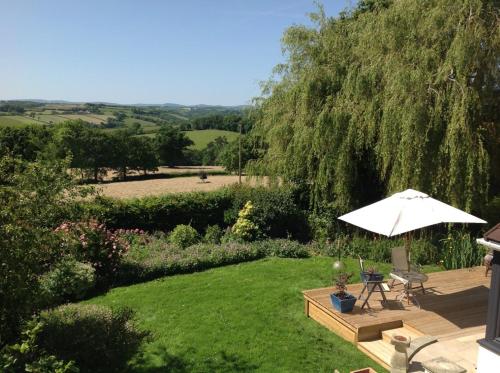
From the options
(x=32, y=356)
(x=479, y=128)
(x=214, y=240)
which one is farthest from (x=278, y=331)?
(x=479, y=128)

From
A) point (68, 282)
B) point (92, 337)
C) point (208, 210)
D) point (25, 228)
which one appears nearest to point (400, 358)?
point (92, 337)

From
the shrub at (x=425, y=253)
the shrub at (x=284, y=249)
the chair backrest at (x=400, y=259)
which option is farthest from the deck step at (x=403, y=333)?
the shrub at (x=284, y=249)

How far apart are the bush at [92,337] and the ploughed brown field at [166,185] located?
3412 centimetres

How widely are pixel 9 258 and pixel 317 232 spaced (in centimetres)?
1083

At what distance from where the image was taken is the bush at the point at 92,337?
6.99 metres

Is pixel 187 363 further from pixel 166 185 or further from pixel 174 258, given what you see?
pixel 166 185

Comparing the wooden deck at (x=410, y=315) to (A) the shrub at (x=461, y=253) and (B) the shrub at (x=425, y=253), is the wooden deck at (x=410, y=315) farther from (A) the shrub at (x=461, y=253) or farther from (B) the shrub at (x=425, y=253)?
(B) the shrub at (x=425, y=253)

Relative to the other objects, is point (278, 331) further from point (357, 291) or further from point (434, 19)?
point (434, 19)

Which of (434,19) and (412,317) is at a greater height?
(434,19)

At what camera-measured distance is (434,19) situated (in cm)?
1141

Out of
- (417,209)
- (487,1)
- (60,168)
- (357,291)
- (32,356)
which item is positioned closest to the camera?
(32,356)

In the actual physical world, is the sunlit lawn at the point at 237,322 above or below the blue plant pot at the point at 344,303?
below

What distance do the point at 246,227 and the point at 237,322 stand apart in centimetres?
639

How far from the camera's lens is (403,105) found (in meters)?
11.6
